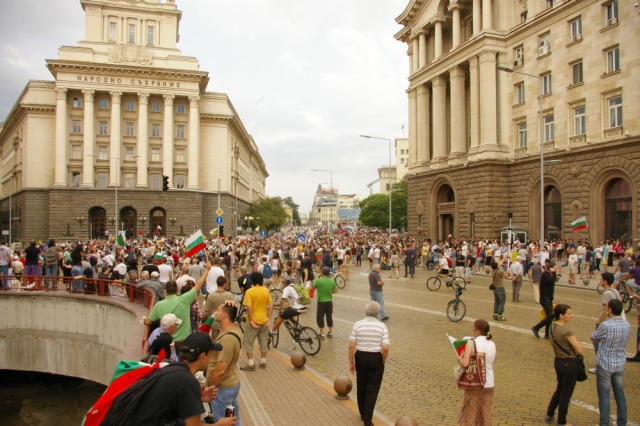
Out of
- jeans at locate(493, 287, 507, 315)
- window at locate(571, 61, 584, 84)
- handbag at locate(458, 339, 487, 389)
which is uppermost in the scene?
window at locate(571, 61, 584, 84)

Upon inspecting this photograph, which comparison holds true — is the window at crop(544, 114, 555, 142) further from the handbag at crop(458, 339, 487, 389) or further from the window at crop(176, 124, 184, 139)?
the window at crop(176, 124, 184, 139)

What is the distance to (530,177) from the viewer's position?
34875mm

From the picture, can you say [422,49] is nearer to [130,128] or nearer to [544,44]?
[544,44]

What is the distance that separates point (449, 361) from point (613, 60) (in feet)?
88.0

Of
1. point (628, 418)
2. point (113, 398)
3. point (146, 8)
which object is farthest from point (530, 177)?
point (146, 8)

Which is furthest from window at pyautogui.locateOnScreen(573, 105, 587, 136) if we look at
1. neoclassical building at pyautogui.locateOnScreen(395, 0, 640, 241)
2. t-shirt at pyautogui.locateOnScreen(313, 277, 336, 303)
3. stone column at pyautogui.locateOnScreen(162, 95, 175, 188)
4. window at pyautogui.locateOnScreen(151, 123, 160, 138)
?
window at pyautogui.locateOnScreen(151, 123, 160, 138)

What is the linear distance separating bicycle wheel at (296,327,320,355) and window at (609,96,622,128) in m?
26.0

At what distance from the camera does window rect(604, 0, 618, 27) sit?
2878 centimetres

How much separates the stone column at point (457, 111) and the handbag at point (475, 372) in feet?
120

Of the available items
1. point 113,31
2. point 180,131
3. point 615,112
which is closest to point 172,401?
point 615,112

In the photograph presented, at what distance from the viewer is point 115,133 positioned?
59.1 meters

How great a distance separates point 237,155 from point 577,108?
53517 mm

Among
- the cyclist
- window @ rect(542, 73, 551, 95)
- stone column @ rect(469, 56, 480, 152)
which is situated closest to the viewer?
the cyclist

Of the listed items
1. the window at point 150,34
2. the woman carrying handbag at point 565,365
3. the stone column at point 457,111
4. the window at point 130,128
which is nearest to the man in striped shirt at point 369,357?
the woman carrying handbag at point 565,365
